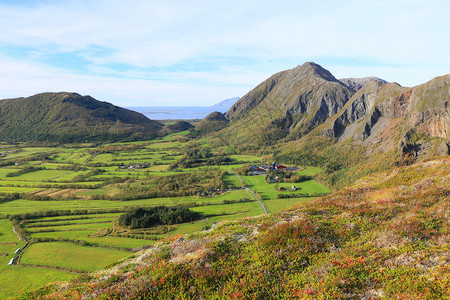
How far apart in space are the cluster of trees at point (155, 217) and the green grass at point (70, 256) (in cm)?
1215

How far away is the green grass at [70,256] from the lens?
160 ft

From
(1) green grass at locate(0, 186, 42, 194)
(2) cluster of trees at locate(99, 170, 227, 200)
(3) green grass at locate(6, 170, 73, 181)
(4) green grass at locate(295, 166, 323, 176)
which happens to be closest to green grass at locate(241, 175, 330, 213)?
(4) green grass at locate(295, 166, 323, 176)

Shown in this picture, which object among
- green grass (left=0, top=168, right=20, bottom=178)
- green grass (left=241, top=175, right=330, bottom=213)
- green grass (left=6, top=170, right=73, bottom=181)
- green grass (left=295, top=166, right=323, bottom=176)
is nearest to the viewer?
green grass (left=241, top=175, right=330, bottom=213)

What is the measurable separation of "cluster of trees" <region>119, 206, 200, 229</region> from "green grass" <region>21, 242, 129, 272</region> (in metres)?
12.1

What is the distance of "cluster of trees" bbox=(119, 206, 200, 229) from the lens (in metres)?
66.5

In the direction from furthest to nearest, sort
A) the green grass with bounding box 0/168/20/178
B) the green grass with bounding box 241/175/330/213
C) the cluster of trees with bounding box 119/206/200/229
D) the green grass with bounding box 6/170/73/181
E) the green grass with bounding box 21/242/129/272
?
the green grass with bounding box 0/168/20/178
the green grass with bounding box 6/170/73/181
the green grass with bounding box 241/175/330/213
the cluster of trees with bounding box 119/206/200/229
the green grass with bounding box 21/242/129/272

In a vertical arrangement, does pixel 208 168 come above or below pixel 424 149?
below

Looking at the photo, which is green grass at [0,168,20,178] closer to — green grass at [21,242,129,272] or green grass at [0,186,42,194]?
green grass at [0,186,42,194]

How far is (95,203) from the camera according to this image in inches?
3319

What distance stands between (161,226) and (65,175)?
88.6 m

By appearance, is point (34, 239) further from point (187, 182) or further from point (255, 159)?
point (255, 159)

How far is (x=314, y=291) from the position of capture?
10.9 meters

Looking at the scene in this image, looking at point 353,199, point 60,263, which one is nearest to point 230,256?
point 353,199

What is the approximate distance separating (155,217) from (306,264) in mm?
64179
